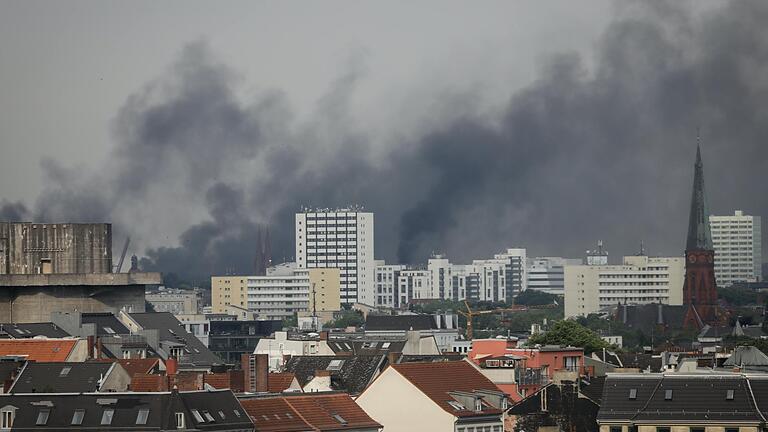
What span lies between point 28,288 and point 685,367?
143 ft

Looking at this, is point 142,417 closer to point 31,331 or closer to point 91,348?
point 91,348

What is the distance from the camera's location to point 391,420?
76.7 meters

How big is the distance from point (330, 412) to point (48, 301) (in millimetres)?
48837

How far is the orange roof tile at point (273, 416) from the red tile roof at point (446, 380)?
23.6ft

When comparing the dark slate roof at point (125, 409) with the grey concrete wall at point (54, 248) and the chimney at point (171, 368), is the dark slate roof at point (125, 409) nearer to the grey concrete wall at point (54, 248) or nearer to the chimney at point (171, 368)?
the chimney at point (171, 368)

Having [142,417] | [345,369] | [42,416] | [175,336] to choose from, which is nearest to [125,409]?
[142,417]

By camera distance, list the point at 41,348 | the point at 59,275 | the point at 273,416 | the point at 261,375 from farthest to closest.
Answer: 1. the point at 59,275
2. the point at 41,348
3. the point at 261,375
4. the point at 273,416

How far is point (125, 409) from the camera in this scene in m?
64.1

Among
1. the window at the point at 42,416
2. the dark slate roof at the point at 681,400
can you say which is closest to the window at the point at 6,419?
the window at the point at 42,416

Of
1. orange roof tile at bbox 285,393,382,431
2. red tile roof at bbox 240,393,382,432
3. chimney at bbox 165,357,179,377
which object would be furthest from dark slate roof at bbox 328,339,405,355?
red tile roof at bbox 240,393,382,432

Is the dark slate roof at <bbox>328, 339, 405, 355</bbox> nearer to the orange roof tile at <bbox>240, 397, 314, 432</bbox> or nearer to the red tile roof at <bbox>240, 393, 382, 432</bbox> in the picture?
the red tile roof at <bbox>240, 393, 382, 432</bbox>

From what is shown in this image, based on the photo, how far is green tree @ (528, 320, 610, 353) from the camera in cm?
12925

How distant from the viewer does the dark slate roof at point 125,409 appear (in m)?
63.5

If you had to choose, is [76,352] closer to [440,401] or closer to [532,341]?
[440,401]
